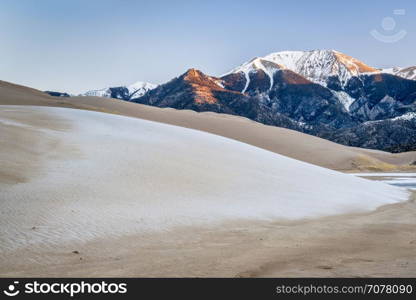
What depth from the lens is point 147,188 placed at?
15391 mm

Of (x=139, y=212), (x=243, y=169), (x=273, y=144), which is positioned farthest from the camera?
(x=273, y=144)

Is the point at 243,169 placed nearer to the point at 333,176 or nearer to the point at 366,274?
the point at 333,176

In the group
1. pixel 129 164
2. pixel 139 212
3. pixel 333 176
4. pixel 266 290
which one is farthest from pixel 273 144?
pixel 266 290

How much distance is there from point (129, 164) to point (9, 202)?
7347 millimetres

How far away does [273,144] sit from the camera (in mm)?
86000

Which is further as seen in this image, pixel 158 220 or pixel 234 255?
pixel 158 220

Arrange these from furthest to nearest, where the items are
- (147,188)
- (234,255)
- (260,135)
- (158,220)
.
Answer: (260,135)
(147,188)
(158,220)
(234,255)

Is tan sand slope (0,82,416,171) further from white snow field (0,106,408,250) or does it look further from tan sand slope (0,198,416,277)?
tan sand slope (0,198,416,277)

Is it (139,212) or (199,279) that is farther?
(139,212)

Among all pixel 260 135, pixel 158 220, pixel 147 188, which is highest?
pixel 260 135

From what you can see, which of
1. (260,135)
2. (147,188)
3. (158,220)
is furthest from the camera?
(260,135)

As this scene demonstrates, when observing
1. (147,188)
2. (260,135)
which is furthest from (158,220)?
(260,135)

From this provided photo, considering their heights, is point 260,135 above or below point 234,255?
above

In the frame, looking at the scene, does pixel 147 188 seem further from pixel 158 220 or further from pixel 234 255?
pixel 234 255
